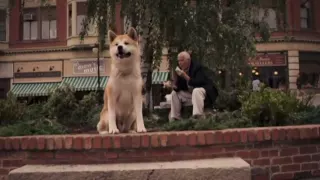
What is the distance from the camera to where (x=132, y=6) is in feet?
27.1

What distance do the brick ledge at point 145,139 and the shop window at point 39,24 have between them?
2489 centimetres

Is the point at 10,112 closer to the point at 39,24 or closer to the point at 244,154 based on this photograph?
the point at 244,154

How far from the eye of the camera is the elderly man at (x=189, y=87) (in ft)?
22.1

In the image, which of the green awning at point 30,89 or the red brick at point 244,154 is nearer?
the red brick at point 244,154

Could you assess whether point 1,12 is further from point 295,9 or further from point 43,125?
point 43,125

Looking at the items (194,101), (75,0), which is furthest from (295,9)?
(194,101)

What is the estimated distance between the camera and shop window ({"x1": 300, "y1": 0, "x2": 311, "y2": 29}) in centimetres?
2756

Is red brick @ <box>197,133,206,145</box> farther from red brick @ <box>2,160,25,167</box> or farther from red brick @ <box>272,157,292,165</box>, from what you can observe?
red brick @ <box>2,160,25,167</box>

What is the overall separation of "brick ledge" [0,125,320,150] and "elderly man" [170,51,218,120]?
1.78 m

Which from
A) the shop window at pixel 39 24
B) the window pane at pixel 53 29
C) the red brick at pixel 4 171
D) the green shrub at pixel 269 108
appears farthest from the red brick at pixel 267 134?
the shop window at pixel 39 24

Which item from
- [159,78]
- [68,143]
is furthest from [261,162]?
[159,78]

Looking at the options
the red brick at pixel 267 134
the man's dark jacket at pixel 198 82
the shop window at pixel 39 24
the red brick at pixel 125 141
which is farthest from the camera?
the shop window at pixel 39 24

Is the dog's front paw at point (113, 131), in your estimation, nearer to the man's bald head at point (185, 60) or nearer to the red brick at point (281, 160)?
the red brick at point (281, 160)

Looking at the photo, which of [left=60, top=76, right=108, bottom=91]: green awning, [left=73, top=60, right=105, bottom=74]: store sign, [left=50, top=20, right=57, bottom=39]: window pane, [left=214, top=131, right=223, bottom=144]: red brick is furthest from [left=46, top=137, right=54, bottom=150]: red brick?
[left=50, top=20, right=57, bottom=39]: window pane
